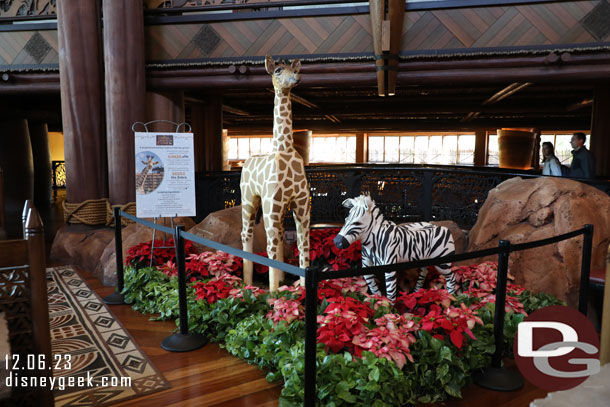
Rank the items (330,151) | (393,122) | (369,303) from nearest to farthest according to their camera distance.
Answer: (369,303), (393,122), (330,151)

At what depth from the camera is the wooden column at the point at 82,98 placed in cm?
532

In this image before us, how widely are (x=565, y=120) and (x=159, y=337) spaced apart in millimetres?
12292

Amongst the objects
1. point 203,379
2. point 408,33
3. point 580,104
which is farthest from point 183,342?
point 580,104

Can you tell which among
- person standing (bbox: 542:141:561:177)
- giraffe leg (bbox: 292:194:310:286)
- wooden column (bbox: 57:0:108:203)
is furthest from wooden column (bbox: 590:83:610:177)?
wooden column (bbox: 57:0:108:203)

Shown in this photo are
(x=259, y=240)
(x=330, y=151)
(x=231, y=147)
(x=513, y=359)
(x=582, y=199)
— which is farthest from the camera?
(x=231, y=147)

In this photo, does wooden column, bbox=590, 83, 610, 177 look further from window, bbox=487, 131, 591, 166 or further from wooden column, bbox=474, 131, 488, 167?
window, bbox=487, 131, 591, 166

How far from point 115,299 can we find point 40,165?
8297 mm

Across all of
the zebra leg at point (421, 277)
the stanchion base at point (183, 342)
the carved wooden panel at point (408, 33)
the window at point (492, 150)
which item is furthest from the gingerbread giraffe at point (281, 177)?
the window at point (492, 150)

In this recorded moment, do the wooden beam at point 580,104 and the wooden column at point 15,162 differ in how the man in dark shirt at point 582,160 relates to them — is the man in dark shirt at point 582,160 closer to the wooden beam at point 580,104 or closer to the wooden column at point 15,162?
the wooden beam at point 580,104

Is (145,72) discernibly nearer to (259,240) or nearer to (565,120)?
(259,240)

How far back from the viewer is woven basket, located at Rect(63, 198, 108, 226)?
5492mm

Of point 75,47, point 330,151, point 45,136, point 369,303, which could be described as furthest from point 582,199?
point 330,151

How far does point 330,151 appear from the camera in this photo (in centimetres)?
1797

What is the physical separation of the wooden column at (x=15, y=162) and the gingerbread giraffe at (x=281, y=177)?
760 centimetres
